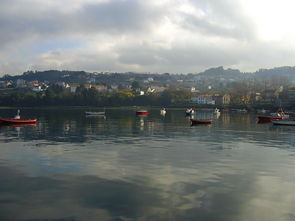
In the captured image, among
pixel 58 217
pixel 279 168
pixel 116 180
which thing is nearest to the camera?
pixel 58 217

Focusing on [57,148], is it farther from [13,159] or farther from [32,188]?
[32,188]

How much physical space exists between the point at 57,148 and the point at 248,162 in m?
17.5

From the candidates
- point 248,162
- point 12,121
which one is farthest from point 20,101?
point 248,162

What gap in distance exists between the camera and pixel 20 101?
198 metres

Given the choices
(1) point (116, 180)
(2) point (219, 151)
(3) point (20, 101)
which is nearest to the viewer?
(1) point (116, 180)

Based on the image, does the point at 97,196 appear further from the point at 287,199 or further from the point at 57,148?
the point at 57,148

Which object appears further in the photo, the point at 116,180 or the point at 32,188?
the point at 116,180

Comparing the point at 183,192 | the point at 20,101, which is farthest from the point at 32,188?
the point at 20,101

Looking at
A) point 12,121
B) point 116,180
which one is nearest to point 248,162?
point 116,180

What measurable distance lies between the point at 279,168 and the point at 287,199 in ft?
26.6

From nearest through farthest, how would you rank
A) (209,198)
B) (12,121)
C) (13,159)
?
1. (209,198)
2. (13,159)
3. (12,121)

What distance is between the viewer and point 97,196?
679 inches

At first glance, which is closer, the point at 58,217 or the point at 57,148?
the point at 58,217

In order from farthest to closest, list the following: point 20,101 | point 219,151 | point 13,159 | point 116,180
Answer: point 20,101
point 219,151
point 13,159
point 116,180
